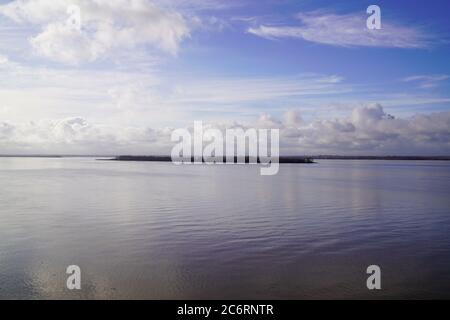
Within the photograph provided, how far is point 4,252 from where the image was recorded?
1216 centimetres

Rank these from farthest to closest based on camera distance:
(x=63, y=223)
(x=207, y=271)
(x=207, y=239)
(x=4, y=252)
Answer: (x=63, y=223)
(x=207, y=239)
(x=4, y=252)
(x=207, y=271)

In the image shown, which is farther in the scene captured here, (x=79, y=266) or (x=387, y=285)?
(x=79, y=266)

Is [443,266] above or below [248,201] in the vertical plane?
below

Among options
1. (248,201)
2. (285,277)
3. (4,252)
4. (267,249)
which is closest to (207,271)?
(285,277)

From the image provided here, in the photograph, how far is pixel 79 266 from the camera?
35.9ft
